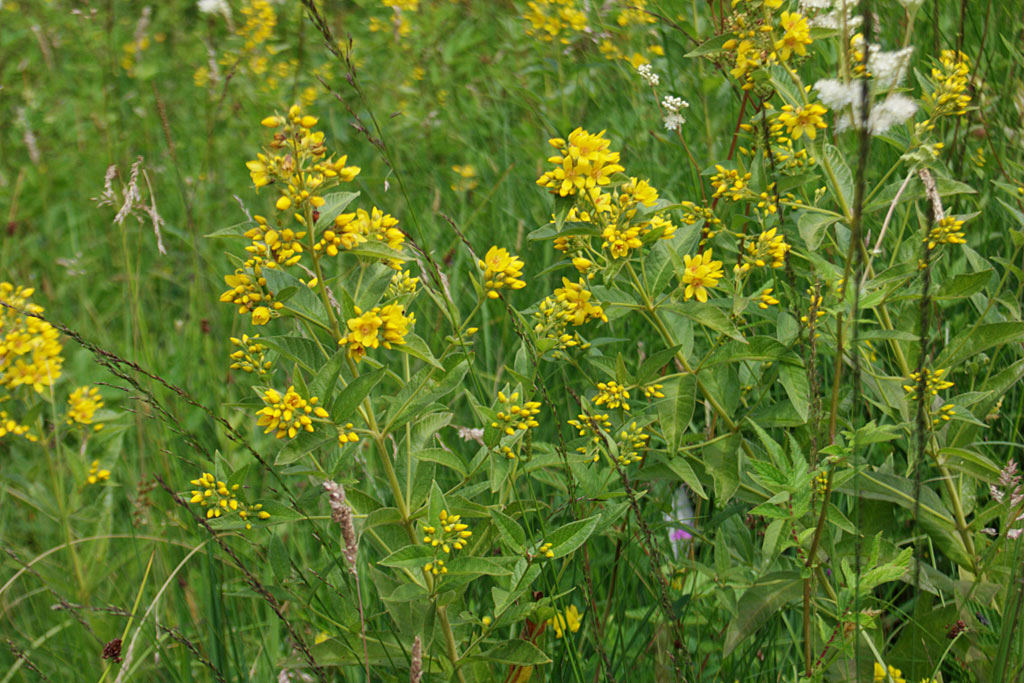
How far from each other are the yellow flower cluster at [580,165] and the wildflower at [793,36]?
47 cm

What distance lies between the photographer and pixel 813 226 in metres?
1.49

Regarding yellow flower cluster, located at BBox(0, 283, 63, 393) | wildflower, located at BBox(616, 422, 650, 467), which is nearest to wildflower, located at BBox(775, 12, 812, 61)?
wildflower, located at BBox(616, 422, 650, 467)

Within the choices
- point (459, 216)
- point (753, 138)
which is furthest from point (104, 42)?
point (753, 138)

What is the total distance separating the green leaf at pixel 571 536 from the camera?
4.11ft

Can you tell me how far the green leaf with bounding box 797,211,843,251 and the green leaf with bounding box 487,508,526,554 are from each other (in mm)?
713

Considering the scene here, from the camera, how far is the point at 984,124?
2.04 m

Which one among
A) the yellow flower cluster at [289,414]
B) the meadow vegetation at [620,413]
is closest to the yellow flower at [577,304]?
the meadow vegetation at [620,413]

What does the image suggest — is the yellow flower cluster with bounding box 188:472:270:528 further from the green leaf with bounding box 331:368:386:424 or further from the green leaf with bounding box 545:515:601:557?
the green leaf with bounding box 545:515:601:557

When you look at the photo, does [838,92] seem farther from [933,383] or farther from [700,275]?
[933,383]

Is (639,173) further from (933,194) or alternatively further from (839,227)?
(933,194)

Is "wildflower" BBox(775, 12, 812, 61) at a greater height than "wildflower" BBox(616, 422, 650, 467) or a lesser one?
greater

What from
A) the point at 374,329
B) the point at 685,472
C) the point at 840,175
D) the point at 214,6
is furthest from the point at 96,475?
the point at 214,6

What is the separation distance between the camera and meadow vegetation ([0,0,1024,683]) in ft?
4.16

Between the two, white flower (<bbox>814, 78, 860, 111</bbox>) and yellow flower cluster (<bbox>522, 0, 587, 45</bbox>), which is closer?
white flower (<bbox>814, 78, 860, 111</bbox>)
